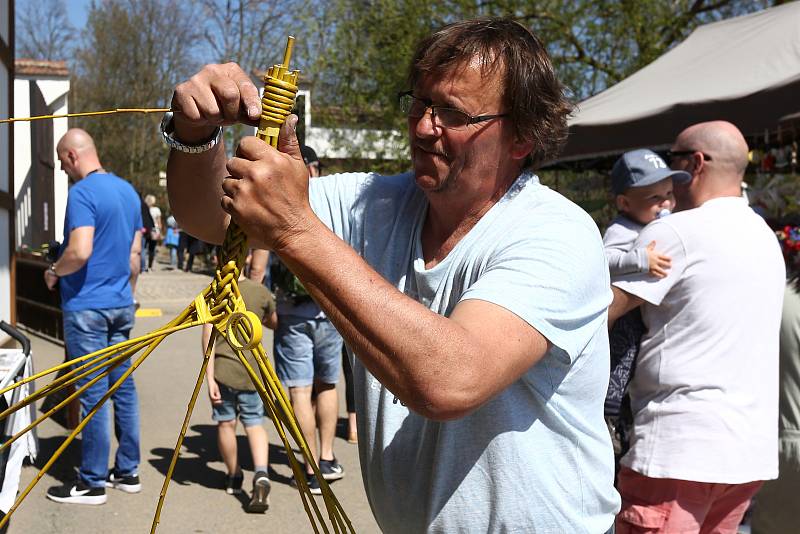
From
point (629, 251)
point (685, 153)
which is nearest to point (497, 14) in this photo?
point (685, 153)

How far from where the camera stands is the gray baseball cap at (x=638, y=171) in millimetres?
3494

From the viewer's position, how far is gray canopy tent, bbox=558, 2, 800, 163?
5.50m

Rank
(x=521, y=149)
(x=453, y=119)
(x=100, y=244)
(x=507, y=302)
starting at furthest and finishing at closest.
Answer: (x=100, y=244), (x=521, y=149), (x=453, y=119), (x=507, y=302)

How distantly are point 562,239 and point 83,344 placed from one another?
373cm

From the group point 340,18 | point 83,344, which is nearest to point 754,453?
point 83,344

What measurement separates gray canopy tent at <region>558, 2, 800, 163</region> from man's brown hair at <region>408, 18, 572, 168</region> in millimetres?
3335

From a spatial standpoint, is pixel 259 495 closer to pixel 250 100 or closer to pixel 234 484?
pixel 234 484

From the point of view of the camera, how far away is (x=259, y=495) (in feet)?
15.7

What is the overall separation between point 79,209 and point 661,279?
3134mm

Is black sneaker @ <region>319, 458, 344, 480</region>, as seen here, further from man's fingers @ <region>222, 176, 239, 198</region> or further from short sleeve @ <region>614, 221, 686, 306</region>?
man's fingers @ <region>222, 176, 239, 198</region>

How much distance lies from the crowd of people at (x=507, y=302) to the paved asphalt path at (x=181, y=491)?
239 cm

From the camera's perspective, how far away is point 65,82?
1666cm

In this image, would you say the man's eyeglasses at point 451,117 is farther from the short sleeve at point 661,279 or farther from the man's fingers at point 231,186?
the short sleeve at point 661,279

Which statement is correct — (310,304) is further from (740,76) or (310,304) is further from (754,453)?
(740,76)
